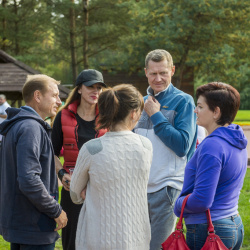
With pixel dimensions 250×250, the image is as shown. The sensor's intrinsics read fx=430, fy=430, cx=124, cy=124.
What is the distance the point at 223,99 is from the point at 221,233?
0.83m

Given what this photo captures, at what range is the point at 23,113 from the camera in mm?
2963

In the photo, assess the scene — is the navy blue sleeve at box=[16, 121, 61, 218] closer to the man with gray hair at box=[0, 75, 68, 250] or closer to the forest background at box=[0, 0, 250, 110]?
the man with gray hair at box=[0, 75, 68, 250]

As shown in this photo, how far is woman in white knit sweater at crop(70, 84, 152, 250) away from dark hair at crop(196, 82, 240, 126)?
1.47ft

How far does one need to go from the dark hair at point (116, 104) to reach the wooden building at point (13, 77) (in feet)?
53.9

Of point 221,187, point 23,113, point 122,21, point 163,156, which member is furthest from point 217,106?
point 122,21

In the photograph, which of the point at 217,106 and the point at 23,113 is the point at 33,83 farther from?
the point at 217,106

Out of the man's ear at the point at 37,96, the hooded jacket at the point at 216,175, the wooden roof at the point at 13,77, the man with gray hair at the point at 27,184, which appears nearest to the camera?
the hooded jacket at the point at 216,175

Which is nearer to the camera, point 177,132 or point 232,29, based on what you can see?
point 177,132

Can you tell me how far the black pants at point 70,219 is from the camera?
3775 millimetres

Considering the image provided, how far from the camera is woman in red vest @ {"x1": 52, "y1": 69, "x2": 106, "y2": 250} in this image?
379 cm

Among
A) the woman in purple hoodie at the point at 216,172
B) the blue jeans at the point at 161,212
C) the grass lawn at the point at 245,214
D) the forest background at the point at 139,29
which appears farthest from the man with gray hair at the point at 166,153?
the forest background at the point at 139,29

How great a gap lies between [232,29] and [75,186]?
90.8ft

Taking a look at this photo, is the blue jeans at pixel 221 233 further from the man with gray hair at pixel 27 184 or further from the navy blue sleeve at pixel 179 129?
the man with gray hair at pixel 27 184

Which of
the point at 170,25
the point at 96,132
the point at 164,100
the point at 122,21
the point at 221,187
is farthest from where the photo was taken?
the point at 122,21
